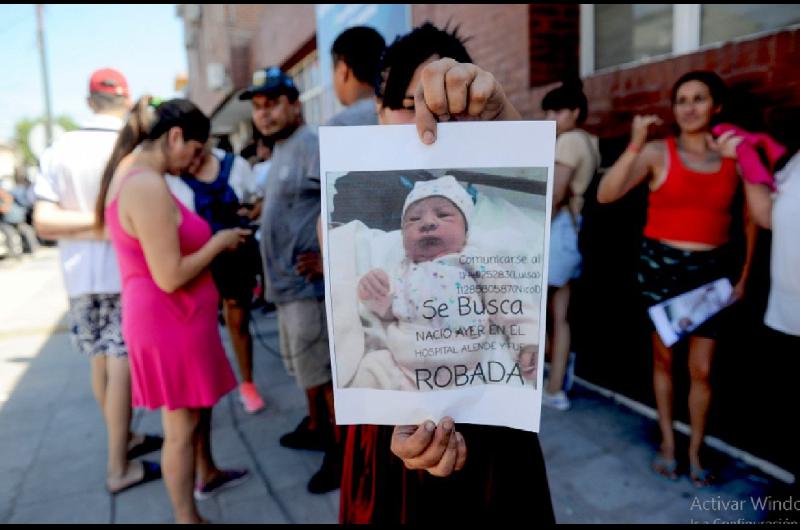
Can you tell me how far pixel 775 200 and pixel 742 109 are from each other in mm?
679

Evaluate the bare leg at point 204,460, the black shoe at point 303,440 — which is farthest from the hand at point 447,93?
the black shoe at point 303,440

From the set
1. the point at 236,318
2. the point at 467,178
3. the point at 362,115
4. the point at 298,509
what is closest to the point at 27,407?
the point at 236,318

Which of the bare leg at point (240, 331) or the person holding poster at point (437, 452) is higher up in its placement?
the person holding poster at point (437, 452)

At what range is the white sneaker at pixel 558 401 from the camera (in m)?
3.33

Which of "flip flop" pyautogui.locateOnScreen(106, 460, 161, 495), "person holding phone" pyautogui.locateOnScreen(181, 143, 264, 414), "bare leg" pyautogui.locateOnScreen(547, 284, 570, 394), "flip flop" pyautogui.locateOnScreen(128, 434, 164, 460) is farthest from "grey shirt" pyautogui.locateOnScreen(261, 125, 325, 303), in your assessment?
"bare leg" pyautogui.locateOnScreen(547, 284, 570, 394)

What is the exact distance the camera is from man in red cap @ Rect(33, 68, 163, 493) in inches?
103

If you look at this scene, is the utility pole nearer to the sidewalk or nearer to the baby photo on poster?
the sidewalk

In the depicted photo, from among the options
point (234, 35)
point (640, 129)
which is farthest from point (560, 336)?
point (234, 35)

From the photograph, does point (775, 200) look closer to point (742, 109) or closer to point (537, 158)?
point (742, 109)

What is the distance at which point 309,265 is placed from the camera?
2.53 meters

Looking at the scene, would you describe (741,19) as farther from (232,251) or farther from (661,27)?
(232,251)

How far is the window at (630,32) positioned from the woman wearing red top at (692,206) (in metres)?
1.01

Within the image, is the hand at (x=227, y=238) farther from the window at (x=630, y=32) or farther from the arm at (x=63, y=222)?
the window at (x=630, y=32)

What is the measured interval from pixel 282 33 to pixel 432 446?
10.5 metres
